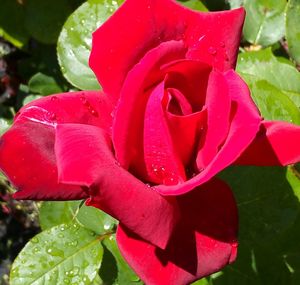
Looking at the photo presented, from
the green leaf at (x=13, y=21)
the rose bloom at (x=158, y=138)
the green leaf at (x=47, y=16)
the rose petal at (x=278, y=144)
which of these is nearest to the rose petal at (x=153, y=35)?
the rose bloom at (x=158, y=138)

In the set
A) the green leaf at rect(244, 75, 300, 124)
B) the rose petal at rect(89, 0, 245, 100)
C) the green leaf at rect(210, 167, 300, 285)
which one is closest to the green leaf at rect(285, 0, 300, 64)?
the green leaf at rect(244, 75, 300, 124)

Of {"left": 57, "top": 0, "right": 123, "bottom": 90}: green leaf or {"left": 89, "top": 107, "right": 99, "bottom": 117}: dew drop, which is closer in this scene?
{"left": 89, "top": 107, "right": 99, "bottom": 117}: dew drop

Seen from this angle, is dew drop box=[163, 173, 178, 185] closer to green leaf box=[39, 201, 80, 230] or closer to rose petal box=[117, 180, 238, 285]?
rose petal box=[117, 180, 238, 285]

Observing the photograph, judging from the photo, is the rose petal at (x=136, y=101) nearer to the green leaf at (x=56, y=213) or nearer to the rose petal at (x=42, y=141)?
the rose petal at (x=42, y=141)

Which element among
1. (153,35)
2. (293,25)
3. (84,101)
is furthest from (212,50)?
(293,25)

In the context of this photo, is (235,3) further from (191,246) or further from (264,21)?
(191,246)

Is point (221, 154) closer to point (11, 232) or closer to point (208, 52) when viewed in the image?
point (208, 52)
